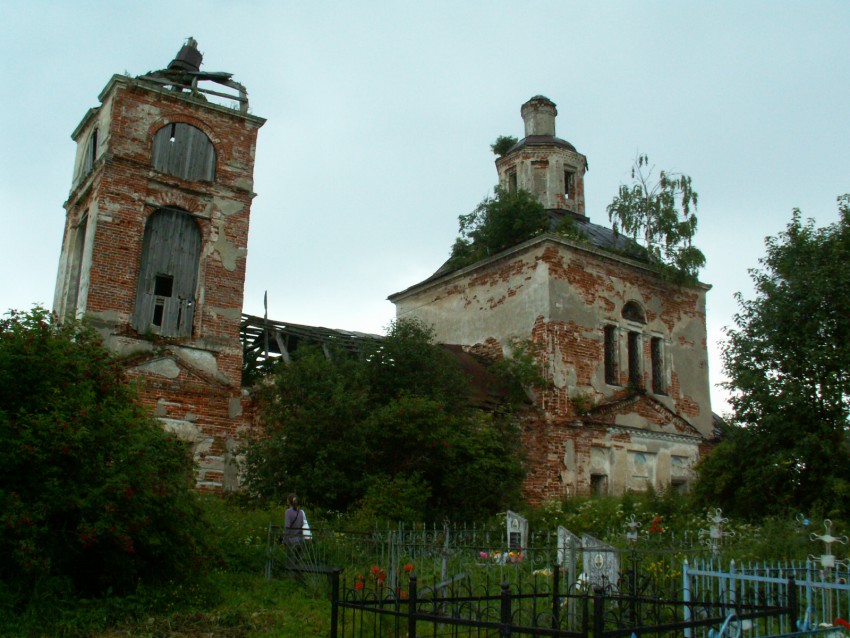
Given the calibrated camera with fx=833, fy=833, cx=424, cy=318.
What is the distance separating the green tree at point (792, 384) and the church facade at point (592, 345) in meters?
4.10

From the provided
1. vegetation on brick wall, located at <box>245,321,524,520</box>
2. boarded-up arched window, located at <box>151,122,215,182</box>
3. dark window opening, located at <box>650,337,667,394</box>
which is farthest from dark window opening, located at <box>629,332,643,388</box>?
boarded-up arched window, located at <box>151,122,215,182</box>

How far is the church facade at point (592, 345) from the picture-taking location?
2219 cm

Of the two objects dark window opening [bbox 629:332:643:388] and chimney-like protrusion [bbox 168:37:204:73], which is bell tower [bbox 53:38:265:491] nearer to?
chimney-like protrusion [bbox 168:37:204:73]

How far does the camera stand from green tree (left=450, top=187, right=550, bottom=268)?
82.1 ft

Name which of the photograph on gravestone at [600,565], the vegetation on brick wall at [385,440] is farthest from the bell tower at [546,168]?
the photograph on gravestone at [600,565]

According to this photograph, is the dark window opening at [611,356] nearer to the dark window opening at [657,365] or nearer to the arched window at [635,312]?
the arched window at [635,312]

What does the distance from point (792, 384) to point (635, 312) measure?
762 cm

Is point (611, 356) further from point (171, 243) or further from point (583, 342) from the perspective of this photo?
point (171, 243)

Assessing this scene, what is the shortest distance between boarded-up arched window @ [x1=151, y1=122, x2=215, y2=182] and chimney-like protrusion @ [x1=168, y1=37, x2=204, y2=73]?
1997 millimetres

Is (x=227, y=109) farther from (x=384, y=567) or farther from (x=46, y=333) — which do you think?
(x=384, y=567)

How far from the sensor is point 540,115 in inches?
1153

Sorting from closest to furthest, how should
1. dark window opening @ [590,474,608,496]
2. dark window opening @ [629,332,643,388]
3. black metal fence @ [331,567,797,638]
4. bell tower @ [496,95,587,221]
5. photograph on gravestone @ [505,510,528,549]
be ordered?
black metal fence @ [331,567,797,638], photograph on gravestone @ [505,510,528,549], dark window opening @ [590,474,608,496], dark window opening @ [629,332,643,388], bell tower @ [496,95,587,221]

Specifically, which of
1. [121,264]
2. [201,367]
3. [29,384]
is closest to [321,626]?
[29,384]

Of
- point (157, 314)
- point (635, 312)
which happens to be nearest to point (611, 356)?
point (635, 312)
